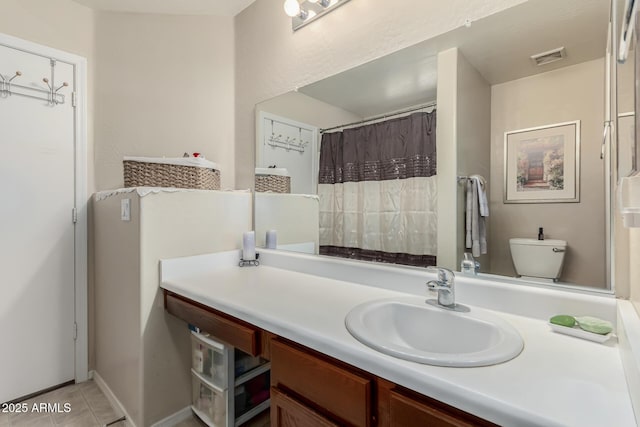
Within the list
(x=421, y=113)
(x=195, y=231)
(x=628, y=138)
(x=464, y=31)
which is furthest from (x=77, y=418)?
(x=464, y=31)

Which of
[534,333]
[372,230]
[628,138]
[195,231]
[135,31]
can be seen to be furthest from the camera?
[135,31]

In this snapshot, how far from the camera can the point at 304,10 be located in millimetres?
1735

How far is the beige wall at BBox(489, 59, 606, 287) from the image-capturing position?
0.94m

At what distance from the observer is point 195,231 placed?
5.39ft

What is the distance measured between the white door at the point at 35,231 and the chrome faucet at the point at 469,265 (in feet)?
7.48

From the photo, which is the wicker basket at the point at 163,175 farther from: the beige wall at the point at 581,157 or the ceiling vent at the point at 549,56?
the ceiling vent at the point at 549,56

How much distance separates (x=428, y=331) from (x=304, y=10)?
1784 millimetres

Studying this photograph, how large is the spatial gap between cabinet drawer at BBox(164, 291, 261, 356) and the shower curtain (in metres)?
0.63

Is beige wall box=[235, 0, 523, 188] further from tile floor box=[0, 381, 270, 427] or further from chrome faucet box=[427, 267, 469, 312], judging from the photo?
tile floor box=[0, 381, 270, 427]

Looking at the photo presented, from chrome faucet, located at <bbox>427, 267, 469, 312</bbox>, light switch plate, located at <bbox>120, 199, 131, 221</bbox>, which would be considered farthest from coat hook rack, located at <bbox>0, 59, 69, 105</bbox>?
chrome faucet, located at <bbox>427, 267, 469, 312</bbox>

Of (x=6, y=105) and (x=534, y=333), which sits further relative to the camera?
(x=6, y=105)

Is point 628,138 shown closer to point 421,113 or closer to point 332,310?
point 421,113

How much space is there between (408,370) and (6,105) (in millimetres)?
2428

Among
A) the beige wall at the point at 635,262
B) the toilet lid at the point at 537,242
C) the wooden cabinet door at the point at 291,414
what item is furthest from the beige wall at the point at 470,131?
the wooden cabinet door at the point at 291,414
